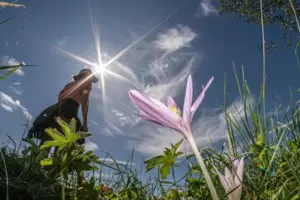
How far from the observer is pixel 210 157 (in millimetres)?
1352

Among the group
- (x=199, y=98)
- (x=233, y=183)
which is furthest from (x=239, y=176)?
(x=199, y=98)

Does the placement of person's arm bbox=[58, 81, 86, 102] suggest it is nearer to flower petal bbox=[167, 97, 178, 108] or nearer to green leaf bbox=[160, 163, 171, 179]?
green leaf bbox=[160, 163, 171, 179]

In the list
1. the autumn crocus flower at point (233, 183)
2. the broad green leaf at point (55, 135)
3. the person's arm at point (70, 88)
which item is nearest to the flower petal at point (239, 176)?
the autumn crocus flower at point (233, 183)

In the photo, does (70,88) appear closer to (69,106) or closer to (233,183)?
(69,106)

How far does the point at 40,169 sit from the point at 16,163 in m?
0.10

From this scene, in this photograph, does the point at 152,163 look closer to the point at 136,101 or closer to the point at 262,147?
the point at 136,101

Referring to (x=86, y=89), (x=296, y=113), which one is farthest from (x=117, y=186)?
(x=86, y=89)

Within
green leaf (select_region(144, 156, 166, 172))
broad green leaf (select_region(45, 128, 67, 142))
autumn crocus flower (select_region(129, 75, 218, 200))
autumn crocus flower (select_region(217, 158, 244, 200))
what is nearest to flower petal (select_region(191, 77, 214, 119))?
autumn crocus flower (select_region(129, 75, 218, 200))

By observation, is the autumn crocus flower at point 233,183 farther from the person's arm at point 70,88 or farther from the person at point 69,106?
the person's arm at point 70,88

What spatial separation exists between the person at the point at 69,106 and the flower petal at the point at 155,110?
3.44 meters

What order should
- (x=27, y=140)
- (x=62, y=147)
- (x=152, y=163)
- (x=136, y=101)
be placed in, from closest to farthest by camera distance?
(x=136, y=101) → (x=152, y=163) → (x=62, y=147) → (x=27, y=140)

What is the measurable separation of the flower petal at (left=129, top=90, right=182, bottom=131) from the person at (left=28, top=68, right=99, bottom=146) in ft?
11.3

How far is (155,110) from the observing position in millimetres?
645

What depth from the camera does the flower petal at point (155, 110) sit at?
641 mm
